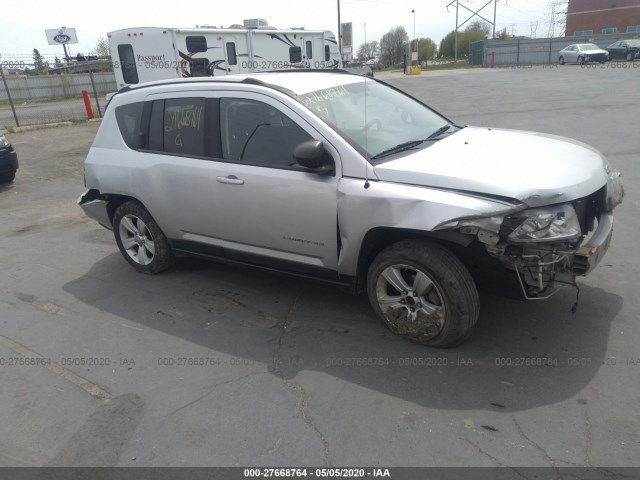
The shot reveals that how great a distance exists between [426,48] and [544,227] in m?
75.4

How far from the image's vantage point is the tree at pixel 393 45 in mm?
62594

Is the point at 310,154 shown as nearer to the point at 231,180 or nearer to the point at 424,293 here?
the point at 231,180

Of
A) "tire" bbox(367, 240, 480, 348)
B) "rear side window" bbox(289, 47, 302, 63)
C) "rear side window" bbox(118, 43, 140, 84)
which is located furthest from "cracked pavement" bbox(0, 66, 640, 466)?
"rear side window" bbox(289, 47, 302, 63)

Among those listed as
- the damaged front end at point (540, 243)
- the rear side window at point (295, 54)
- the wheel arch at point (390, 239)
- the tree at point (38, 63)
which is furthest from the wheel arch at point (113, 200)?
the tree at point (38, 63)

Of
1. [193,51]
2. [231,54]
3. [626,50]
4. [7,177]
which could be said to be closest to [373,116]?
[7,177]

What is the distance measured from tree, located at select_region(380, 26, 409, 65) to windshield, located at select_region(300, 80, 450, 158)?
60.2 metres

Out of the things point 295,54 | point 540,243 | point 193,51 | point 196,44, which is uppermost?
point 196,44

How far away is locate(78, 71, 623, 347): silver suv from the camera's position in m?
3.02

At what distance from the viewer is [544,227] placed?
2.94m

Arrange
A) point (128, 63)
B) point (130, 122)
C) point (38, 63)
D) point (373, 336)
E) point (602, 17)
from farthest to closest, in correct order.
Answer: point (602, 17), point (38, 63), point (128, 63), point (130, 122), point (373, 336)

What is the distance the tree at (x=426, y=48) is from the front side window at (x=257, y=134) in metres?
69.2

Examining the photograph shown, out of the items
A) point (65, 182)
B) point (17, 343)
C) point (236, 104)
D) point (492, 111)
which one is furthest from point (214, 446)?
point (492, 111)

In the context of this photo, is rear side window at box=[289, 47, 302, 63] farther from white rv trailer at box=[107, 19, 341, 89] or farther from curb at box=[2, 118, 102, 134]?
curb at box=[2, 118, 102, 134]

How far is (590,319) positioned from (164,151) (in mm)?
3660
